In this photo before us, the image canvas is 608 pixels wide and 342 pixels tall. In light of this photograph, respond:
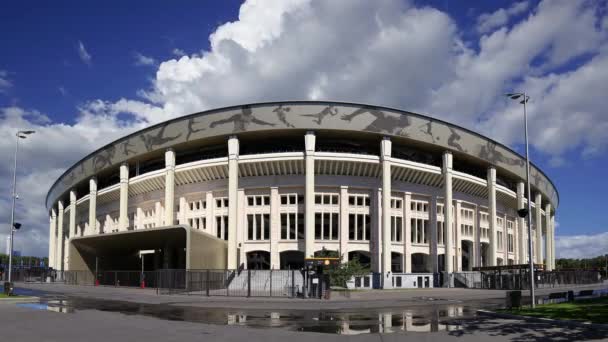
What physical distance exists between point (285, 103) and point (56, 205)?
65.0m

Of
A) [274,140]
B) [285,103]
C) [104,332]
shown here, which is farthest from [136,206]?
[104,332]

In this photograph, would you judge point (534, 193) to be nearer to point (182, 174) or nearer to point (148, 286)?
point (182, 174)

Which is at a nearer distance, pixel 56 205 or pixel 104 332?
pixel 104 332

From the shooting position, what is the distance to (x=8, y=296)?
34188mm

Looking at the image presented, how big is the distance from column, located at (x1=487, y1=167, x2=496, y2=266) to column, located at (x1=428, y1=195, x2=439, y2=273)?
930 centimetres

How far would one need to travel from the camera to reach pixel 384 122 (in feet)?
195

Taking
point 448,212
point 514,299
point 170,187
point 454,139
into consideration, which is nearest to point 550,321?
point 514,299

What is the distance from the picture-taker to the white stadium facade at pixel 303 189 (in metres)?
57.9

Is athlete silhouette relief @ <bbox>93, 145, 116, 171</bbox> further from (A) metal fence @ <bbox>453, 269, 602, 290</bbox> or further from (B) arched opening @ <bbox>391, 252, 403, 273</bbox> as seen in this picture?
(A) metal fence @ <bbox>453, 269, 602, 290</bbox>

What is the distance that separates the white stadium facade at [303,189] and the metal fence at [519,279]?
92.8 inches

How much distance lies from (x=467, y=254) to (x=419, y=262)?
8837 millimetres

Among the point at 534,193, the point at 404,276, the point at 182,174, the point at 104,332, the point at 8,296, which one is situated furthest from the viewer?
the point at 534,193

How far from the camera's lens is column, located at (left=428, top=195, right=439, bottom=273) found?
63562mm

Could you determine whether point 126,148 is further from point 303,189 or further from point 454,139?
point 454,139
